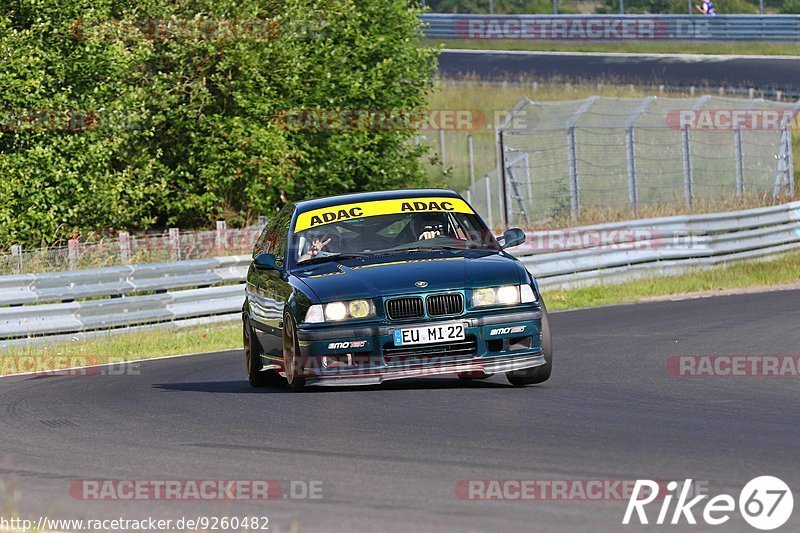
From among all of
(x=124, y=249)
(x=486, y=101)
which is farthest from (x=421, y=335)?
(x=486, y=101)

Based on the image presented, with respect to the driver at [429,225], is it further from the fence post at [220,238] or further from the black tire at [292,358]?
the fence post at [220,238]

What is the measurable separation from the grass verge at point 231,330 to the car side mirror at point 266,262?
13.6 ft

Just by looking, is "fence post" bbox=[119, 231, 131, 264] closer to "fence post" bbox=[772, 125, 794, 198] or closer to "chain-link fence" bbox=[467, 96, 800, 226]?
"chain-link fence" bbox=[467, 96, 800, 226]

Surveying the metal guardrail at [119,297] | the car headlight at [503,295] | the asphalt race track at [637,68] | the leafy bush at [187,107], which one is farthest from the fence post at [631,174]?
the asphalt race track at [637,68]

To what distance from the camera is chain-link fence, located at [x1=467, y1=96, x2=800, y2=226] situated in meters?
25.8

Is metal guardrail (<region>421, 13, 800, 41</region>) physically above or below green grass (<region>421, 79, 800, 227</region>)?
above

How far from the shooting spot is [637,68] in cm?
4819

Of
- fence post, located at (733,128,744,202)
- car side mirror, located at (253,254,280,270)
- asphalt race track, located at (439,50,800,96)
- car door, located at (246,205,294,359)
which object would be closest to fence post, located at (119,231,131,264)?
car door, located at (246,205,294,359)

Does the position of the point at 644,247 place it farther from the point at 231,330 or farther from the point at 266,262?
the point at 266,262

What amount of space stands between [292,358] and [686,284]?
41.5 feet

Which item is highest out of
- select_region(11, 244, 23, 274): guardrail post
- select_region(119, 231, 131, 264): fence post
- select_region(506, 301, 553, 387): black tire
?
select_region(506, 301, 553, 387): black tire

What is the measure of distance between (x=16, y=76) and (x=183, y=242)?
3.95m

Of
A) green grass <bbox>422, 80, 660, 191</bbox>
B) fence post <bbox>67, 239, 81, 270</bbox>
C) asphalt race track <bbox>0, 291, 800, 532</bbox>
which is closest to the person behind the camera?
asphalt race track <bbox>0, 291, 800, 532</bbox>

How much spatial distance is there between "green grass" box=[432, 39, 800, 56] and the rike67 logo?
4334cm
